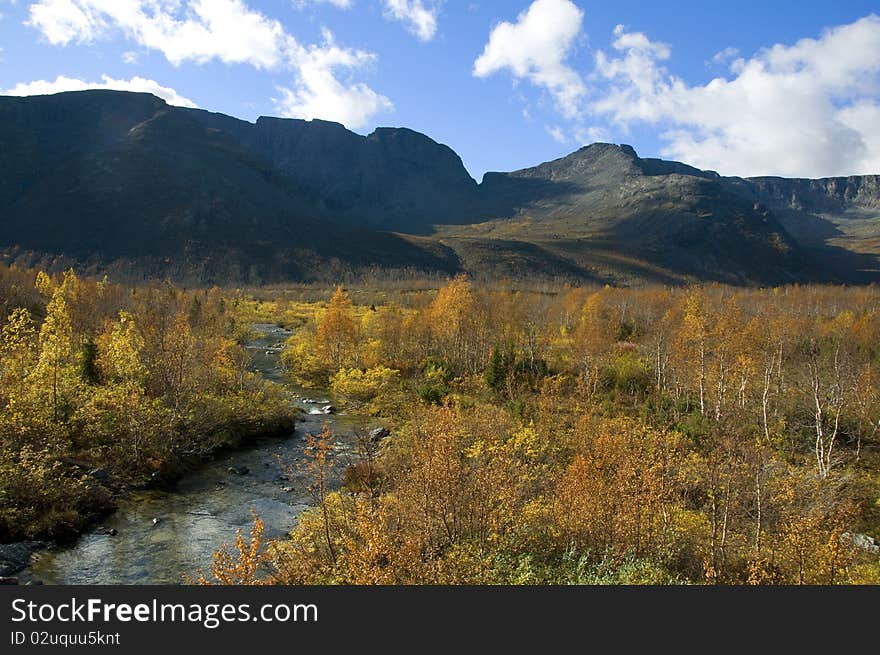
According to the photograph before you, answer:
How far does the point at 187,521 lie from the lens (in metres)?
22.3

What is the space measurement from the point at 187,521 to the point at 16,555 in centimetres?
566

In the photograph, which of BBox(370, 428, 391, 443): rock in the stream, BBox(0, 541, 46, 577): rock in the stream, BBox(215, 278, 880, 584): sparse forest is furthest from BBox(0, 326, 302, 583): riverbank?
BBox(370, 428, 391, 443): rock in the stream

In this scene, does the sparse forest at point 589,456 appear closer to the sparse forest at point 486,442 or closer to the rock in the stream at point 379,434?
the sparse forest at point 486,442

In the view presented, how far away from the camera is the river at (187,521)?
59.2 ft

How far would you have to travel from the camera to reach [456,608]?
30.9ft

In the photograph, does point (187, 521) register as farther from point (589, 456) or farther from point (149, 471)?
point (589, 456)

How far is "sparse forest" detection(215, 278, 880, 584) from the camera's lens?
16.0 meters

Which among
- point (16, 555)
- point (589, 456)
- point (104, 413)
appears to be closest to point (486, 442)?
point (589, 456)

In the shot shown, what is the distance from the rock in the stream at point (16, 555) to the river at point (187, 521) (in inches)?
12.3

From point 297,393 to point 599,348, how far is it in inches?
1041

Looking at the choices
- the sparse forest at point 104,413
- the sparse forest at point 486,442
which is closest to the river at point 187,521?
the sparse forest at point 104,413

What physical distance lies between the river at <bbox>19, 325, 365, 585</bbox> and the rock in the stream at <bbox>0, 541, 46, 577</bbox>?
31 cm

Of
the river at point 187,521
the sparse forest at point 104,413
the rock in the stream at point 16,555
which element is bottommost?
the river at point 187,521

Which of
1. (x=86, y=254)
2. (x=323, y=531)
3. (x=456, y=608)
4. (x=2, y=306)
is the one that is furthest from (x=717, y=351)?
(x=86, y=254)
